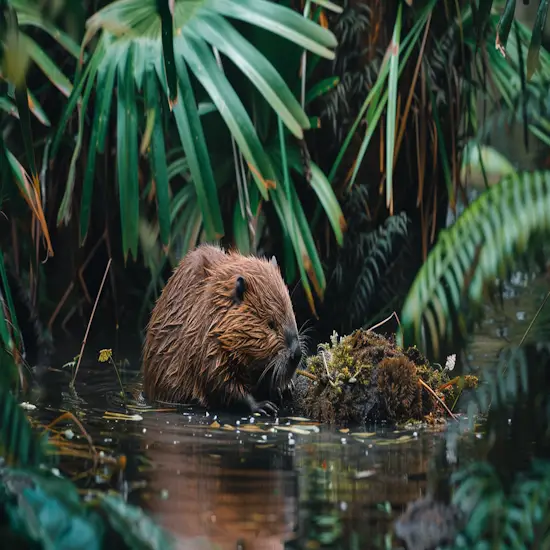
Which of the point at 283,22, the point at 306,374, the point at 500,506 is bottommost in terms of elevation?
the point at 500,506

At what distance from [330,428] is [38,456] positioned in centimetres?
158

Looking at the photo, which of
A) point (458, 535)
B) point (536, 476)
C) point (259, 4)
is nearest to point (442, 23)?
point (259, 4)

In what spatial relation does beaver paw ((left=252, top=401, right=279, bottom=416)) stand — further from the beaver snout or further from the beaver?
the beaver snout

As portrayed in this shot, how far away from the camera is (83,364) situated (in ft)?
18.1

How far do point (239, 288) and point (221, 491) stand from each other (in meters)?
1.69

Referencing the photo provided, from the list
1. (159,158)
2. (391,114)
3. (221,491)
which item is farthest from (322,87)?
(221,491)

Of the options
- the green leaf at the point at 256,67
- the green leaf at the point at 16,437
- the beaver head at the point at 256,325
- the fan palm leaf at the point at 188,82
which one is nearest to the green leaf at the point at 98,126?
the fan palm leaf at the point at 188,82

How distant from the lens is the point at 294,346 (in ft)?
14.4

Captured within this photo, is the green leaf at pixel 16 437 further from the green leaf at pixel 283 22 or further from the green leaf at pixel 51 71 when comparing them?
the green leaf at pixel 51 71

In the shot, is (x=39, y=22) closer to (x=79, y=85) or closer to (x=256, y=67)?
(x=79, y=85)

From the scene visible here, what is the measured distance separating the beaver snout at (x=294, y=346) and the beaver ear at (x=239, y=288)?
0.27 metres

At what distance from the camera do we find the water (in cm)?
252

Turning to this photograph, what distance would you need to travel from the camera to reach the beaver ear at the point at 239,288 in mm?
4488

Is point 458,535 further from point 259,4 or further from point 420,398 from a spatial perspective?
point 259,4
